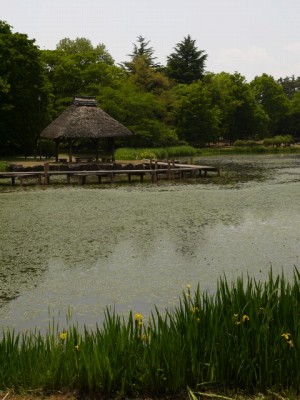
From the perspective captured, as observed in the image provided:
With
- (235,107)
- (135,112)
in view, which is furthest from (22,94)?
(235,107)

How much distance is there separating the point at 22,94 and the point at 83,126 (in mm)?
8734

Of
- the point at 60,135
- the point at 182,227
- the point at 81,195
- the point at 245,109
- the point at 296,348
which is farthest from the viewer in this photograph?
the point at 245,109

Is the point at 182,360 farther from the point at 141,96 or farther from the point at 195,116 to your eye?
the point at 195,116

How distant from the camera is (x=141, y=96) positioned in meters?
38.7

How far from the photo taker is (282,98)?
62438 millimetres

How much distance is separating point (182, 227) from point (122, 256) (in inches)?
114

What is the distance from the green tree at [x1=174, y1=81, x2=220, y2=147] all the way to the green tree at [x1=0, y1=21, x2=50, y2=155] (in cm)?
1517

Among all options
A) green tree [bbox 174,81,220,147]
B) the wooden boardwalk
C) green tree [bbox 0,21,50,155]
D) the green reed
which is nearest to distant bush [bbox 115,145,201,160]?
green tree [bbox 174,81,220,147]

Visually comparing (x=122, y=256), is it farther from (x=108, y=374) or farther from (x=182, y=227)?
(x=108, y=374)

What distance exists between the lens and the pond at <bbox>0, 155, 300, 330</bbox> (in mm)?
6797

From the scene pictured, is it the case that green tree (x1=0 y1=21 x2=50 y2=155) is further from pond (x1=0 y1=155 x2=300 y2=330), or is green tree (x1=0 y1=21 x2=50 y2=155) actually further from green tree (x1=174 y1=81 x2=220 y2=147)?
pond (x1=0 y1=155 x2=300 y2=330)

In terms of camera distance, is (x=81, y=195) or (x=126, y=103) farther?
(x=126, y=103)

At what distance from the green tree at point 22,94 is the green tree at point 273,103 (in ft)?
108

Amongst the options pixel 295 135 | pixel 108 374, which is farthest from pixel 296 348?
pixel 295 135
